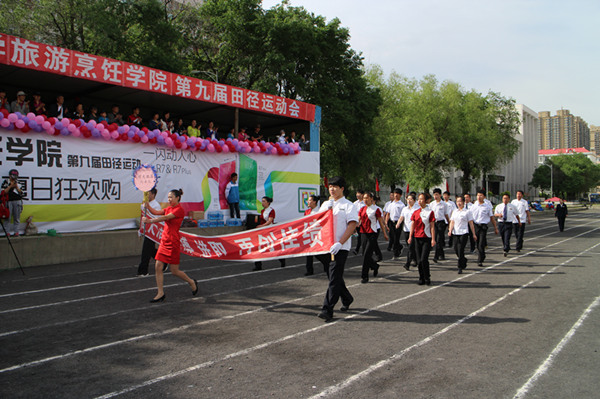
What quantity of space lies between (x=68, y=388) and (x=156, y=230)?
5772 millimetres

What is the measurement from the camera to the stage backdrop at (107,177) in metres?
12.5

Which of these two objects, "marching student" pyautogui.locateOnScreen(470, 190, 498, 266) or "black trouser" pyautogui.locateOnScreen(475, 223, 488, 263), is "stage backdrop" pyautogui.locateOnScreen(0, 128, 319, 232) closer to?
"marching student" pyautogui.locateOnScreen(470, 190, 498, 266)

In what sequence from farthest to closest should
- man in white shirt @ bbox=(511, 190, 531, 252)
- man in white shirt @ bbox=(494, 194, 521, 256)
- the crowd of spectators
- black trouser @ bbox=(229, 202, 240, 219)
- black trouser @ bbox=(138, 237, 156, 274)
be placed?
black trouser @ bbox=(229, 202, 240, 219) < man in white shirt @ bbox=(511, 190, 531, 252) < man in white shirt @ bbox=(494, 194, 521, 256) < the crowd of spectators < black trouser @ bbox=(138, 237, 156, 274)

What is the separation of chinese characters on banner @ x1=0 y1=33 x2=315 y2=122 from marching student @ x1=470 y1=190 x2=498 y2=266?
999cm

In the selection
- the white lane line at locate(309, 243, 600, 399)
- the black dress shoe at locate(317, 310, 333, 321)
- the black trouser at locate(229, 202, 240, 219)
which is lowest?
the white lane line at locate(309, 243, 600, 399)

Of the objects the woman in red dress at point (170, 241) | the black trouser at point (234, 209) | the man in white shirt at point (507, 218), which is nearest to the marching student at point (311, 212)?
the woman in red dress at point (170, 241)

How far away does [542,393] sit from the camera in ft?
13.4

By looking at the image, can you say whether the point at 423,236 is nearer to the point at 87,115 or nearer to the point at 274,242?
the point at 274,242

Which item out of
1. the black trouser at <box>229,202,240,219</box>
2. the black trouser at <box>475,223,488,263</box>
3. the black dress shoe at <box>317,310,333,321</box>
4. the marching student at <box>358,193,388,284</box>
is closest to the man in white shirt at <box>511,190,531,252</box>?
the black trouser at <box>475,223,488,263</box>

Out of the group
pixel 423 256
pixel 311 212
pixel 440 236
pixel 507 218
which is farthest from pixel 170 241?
pixel 507 218

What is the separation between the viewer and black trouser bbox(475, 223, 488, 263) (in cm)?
1231

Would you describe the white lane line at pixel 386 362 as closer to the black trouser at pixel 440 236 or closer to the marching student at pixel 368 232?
the marching student at pixel 368 232

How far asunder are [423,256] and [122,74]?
11.1 meters

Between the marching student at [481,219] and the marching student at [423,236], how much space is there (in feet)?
11.7
